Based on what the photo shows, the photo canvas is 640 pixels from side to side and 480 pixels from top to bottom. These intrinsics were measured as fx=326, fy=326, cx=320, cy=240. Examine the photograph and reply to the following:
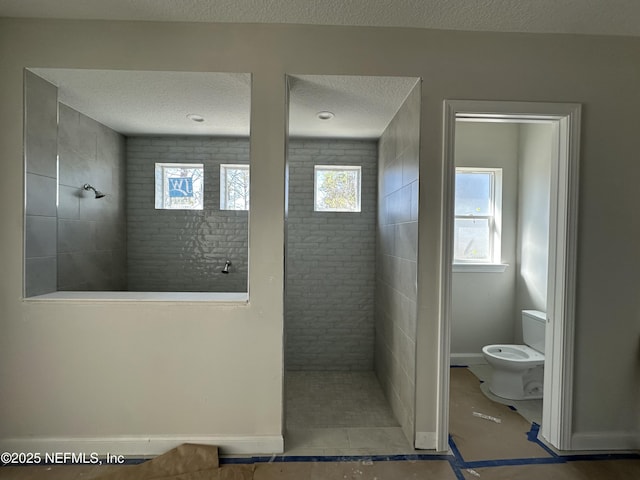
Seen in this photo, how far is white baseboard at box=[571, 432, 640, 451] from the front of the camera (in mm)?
2064

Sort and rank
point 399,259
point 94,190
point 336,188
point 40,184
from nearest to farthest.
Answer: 1. point 40,184
2. point 399,259
3. point 94,190
4. point 336,188

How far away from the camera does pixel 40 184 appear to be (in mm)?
2066

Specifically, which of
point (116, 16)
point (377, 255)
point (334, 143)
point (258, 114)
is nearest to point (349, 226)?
point (377, 255)

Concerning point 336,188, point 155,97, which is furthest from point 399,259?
point 155,97

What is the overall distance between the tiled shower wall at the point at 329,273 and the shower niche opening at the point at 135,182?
569mm

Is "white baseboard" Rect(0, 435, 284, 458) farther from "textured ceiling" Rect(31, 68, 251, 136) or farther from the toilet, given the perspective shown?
"textured ceiling" Rect(31, 68, 251, 136)

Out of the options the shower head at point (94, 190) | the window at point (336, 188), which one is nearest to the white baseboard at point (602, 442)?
the window at point (336, 188)

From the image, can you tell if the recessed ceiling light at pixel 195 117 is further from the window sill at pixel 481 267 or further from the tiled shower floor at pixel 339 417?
the window sill at pixel 481 267

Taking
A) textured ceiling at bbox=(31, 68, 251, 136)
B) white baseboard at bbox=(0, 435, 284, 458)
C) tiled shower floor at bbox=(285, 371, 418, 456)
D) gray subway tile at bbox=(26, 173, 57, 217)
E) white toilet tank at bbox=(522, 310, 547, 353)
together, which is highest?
textured ceiling at bbox=(31, 68, 251, 136)

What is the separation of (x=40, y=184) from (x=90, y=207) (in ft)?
2.41

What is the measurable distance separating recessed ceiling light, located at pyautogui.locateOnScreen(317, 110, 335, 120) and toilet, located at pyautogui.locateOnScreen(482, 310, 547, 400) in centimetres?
239

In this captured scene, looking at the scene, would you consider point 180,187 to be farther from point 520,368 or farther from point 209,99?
point 520,368

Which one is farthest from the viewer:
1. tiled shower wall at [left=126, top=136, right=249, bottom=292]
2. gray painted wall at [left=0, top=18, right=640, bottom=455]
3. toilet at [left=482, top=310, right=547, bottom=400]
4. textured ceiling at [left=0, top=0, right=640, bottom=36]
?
tiled shower wall at [left=126, top=136, right=249, bottom=292]

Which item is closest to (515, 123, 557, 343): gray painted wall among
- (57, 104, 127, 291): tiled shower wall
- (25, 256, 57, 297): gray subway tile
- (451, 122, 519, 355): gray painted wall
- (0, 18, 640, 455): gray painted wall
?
(451, 122, 519, 355): gray painted wall
